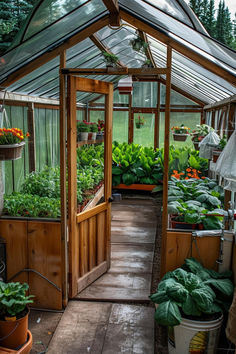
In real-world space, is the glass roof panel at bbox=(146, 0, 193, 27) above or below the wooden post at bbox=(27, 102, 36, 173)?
above

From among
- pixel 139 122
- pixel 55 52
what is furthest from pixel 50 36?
pixel 139 122

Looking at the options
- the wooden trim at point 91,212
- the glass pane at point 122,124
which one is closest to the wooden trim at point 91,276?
A: the wooden trim at point 91,212

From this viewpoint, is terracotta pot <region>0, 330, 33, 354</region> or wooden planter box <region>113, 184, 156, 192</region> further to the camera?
wooden planter box <region>113, 184, 156, 192</region>

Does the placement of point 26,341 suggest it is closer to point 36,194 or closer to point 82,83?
point 36,194

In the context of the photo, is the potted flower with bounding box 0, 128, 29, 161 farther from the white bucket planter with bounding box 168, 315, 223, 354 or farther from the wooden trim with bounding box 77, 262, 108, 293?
the white bucket planter with bounding box 168, 315, 223, 354

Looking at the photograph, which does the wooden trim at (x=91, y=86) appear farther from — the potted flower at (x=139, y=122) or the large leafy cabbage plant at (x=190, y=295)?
the potted flower at (x=139, y=122)

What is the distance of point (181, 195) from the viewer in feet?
15.1

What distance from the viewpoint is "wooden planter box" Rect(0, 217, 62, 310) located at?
3547 mm

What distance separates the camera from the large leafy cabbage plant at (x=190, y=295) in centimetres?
262

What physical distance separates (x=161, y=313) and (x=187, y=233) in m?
0.97

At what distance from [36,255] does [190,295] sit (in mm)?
1624

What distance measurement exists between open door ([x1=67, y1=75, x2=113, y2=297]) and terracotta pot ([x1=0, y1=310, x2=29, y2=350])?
3.09 feet

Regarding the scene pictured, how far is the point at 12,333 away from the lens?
8.98 ft

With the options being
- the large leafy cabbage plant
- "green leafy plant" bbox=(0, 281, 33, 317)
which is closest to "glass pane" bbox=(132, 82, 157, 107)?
the large leafy cabbage plant
